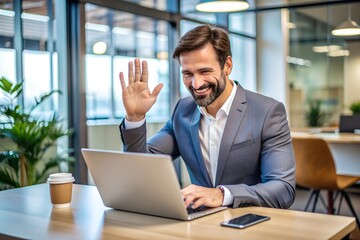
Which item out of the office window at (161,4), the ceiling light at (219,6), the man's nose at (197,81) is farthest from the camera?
the office window at (161,4)

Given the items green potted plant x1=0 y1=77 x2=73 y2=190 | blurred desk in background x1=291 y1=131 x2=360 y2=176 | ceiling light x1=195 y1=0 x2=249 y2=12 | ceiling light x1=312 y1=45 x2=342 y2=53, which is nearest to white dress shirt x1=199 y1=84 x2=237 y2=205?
green potted plant x1=0 y1=77 x2=73 y2=190

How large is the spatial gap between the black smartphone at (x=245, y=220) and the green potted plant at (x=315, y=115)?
6.80 metres

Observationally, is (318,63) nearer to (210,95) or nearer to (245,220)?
(210,95)

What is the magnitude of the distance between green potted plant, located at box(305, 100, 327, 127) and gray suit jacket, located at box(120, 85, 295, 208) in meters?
6.25

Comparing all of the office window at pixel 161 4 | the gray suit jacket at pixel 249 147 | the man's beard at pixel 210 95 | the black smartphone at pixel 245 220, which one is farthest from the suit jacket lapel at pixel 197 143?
the office window at pixel 161 4

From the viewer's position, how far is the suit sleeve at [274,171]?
1596 millimetres

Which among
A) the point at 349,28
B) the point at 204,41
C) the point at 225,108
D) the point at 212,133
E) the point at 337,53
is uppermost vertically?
the point at 349,28

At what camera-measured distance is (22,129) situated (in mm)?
3221

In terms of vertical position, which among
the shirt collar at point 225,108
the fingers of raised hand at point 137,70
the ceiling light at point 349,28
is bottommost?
the shirt collar at point 225,108

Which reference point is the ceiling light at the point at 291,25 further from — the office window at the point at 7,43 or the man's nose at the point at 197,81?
the man's nose at the point at 197,81

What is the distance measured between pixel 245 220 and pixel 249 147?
1.74ft

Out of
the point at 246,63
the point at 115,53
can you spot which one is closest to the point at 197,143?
the point at 115,53

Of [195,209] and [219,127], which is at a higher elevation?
[219,127]

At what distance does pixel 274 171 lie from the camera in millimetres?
1753
